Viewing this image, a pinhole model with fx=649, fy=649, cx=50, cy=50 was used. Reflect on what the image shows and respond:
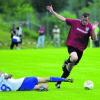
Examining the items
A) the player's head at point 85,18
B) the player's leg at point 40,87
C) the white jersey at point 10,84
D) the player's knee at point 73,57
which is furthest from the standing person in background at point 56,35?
the white jersey at point 10,84

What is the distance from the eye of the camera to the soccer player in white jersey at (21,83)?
16.5 m

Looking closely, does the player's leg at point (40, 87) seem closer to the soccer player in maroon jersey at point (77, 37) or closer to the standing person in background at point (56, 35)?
the soccer player in maroon jersey at point (77, 37)

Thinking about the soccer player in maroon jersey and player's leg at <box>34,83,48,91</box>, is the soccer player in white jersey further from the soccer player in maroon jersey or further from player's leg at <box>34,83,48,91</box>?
the soccer player in maroon jersey

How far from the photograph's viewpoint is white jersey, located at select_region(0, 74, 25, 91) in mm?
16453

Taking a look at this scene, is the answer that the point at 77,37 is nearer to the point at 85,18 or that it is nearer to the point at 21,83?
the point at 85,18

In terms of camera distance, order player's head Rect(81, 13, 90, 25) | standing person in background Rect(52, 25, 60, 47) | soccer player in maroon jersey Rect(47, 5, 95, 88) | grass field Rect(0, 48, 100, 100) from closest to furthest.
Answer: grass field Rect(0, 48, 100, 100) → player's head Rect(81, 13, 90, 25) → soccer player in maroon jersey Rect(47, 5, 95, 88) → standing person in background Rect(52, 25, 60, 47)

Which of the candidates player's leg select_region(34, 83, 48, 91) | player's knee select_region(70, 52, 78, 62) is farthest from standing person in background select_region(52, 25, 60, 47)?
player's leg select_region(34, 83, 48, 91)

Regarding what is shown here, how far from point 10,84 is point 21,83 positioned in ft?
0.93

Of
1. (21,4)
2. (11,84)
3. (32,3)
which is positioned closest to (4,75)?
(11,84)

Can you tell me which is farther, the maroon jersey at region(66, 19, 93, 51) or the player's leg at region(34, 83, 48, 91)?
the maroon jersey at region(66, 19, 93, 51)

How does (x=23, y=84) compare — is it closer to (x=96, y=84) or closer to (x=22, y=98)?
(x=22, y=98)

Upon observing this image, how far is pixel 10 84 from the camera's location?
54.6ft

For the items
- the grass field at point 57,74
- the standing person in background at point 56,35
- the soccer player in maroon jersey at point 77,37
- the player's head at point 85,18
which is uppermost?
the player's head at point 85,18

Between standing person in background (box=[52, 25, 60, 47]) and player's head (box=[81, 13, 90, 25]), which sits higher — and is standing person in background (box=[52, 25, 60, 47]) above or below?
below
